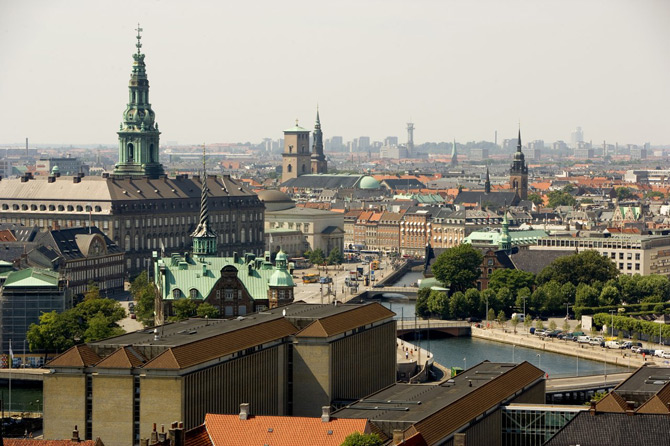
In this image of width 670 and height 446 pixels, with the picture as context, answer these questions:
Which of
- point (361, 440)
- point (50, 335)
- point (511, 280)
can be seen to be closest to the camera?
point (361, 440)

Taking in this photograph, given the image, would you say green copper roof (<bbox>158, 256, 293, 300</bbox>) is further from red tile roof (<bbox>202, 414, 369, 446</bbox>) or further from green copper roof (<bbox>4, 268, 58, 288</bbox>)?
red tile roof (<bbox>202, 414, 369, 446</bbox>)

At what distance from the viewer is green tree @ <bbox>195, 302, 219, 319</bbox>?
90.4 meters

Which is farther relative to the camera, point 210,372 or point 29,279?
point 29,279

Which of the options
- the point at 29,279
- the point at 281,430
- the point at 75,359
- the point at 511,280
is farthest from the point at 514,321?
the point at 281,430

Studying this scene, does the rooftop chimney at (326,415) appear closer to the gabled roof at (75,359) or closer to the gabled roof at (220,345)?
the gabled roof at (220,345)

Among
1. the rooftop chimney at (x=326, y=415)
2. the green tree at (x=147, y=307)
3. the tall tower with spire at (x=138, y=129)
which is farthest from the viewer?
the tall tower with spire at (x=138, y=129)

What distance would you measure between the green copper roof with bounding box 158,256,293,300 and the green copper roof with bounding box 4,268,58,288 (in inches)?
252

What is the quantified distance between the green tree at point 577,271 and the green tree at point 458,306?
8.38 meters

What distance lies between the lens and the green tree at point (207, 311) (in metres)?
90.4

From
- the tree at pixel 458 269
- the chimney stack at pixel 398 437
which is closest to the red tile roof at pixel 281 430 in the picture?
the chimney stack at pixel 398 437

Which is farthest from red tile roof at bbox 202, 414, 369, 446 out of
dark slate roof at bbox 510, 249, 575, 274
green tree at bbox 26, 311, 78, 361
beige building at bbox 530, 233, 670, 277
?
beige building at bbox 530, 233, 670, 277

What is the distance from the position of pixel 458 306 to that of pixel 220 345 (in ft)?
182

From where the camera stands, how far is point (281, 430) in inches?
2212

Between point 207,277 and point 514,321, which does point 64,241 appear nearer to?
point 207,277
